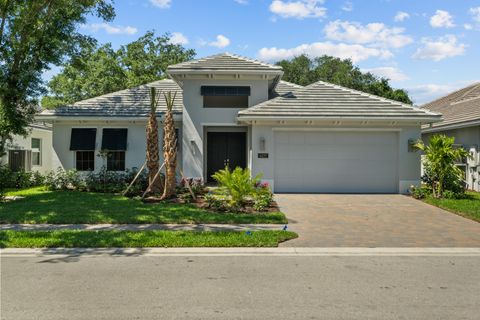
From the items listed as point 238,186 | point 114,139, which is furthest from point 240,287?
point 114,139

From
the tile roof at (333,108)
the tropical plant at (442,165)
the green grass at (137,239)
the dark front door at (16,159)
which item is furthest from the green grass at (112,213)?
the dark front door at (16,159)

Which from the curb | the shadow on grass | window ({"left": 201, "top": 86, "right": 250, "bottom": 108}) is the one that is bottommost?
the curb

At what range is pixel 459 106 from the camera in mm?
21547

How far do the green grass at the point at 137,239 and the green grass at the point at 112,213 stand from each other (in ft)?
4.28

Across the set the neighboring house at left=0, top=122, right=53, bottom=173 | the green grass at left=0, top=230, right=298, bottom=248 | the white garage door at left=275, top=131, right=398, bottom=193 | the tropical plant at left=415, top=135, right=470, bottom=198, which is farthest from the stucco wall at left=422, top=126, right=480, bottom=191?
the neighboring house at left=0, top=122, right=53, bottom=173

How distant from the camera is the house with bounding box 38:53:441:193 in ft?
52.6

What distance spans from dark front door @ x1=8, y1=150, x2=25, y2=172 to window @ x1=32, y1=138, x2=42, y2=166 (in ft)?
4.44

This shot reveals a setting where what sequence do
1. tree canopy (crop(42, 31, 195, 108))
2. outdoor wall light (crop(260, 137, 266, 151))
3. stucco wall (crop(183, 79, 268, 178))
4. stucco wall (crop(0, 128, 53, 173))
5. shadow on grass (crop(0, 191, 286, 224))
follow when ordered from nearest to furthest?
1. shadow on grass (crop(0, 191, 286, 224))
2. outdoor wall light (crop(260, 137, 266, 151))
3. stucco wall (crop(183, 79, 268, 178))
4. stucco wall (crop(0, 128, 53, 173))
5. tree canopy (crop(42, 31, 195, 108))

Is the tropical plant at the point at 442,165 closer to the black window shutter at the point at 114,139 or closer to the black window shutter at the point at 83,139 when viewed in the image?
the black window shutter at the point at 114,139

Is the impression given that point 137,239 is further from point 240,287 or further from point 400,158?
point 400,158

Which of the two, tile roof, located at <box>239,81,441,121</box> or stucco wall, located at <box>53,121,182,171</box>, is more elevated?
tile roof, located at <box>239,81,441,121</box>

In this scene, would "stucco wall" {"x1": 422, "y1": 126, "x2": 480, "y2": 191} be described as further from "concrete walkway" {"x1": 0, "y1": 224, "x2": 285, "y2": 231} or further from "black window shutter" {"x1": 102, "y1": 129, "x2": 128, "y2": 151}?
"black window shutter" {"x1": 102, "y1": 129, "x2": 128, "y2": 151}

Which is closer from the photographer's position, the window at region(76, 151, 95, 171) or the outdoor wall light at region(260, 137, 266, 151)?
the outdoor wall light at region(260, 137, 266, 151)

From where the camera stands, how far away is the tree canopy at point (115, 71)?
3478 centimetres
